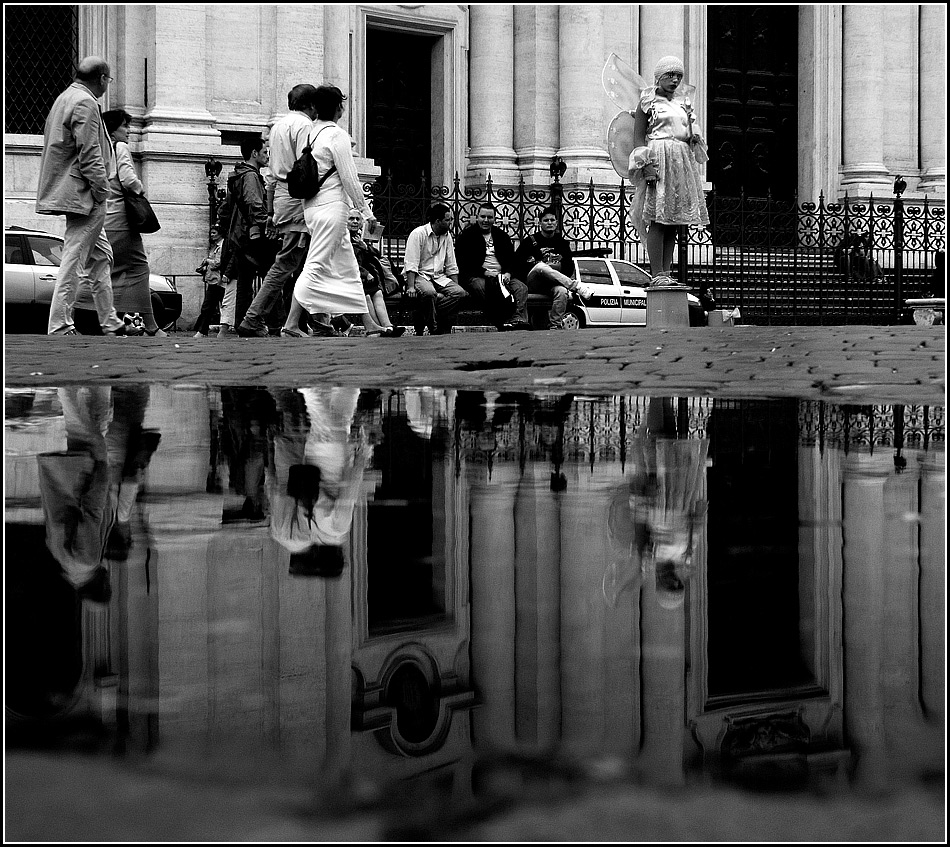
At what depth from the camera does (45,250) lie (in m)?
19.0

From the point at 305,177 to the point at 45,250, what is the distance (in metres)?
7.50

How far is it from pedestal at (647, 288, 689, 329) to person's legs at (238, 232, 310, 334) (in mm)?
3437

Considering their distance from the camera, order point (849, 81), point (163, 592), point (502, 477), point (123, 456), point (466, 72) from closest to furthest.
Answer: point (163, 592) → point (502, 477) → point (123, 456) → point (466, 72) → point (849, 81)

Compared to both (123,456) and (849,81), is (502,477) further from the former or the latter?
(849,81)

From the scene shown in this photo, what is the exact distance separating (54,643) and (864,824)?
1.46 meters

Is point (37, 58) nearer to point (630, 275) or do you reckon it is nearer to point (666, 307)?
point (630, 275)

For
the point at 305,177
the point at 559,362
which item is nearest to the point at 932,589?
the point at 559,362

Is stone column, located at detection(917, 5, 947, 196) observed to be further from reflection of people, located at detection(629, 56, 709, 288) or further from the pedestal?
the pedestal

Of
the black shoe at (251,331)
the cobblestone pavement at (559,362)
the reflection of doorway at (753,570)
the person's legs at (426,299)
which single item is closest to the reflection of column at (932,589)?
the reflection of doorway at (753,570)

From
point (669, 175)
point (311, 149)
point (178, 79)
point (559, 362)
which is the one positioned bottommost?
point (559, 362)

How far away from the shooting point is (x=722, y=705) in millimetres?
2211

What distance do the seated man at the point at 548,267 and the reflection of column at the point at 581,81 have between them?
9760mm

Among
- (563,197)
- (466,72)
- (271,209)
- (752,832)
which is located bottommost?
(752,832)

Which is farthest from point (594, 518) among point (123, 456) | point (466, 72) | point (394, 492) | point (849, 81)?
point (849, 81)
